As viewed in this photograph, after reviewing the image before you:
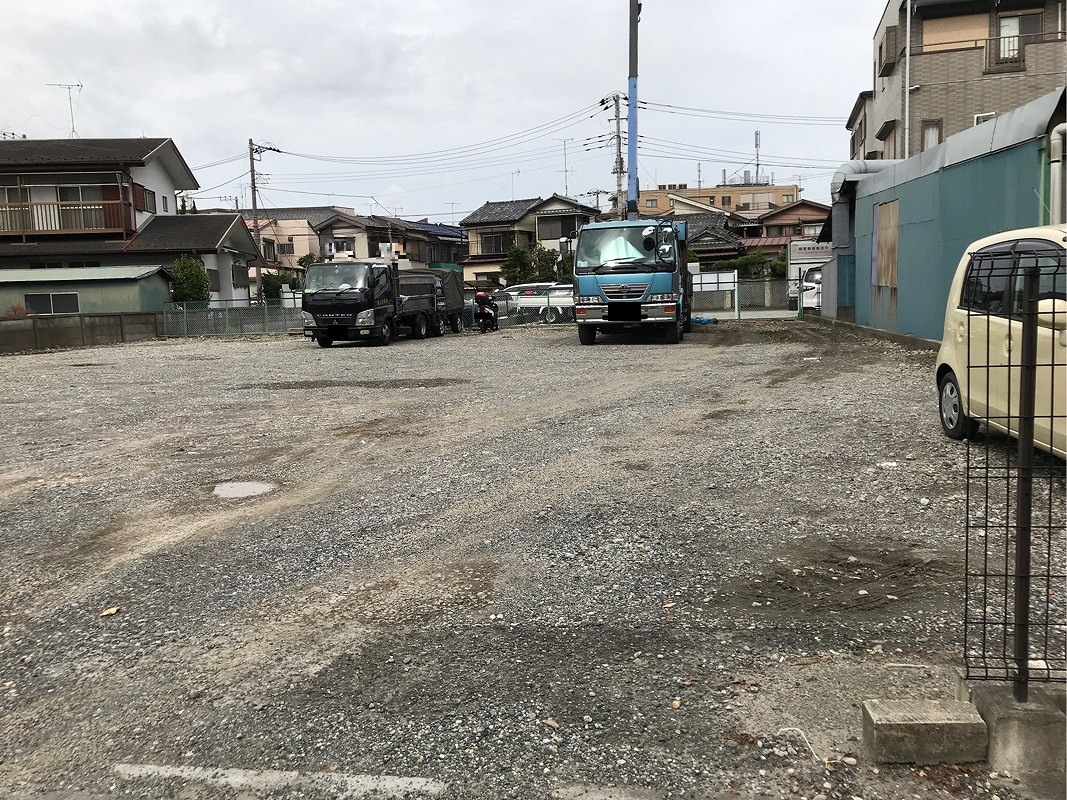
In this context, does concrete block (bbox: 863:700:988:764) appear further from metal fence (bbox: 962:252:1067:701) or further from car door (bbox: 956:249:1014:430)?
car door (bbox: 956:249:1014:430)

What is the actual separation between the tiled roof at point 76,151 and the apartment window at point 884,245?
27.2 metres

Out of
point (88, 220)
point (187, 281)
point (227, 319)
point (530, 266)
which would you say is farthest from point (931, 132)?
point (88, 220)

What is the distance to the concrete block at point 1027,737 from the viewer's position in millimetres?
2469

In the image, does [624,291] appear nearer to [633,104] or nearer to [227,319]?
[633,104]

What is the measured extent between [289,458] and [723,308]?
28.1 metres

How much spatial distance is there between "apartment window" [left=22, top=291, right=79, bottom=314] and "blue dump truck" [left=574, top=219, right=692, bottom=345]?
67.2 feet

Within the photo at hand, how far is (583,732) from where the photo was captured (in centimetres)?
279

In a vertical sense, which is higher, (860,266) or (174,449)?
(860,266)

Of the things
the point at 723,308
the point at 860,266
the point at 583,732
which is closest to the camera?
the point at 583,732

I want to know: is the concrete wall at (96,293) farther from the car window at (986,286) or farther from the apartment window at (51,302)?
the car window at (986,286)

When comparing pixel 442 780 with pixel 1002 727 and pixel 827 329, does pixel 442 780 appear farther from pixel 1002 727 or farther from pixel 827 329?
pixel 827 329

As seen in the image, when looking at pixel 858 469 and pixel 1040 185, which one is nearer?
pixel 858 469

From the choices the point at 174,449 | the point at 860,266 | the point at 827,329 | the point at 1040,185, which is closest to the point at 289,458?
the point at 174,449

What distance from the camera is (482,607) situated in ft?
12.7
